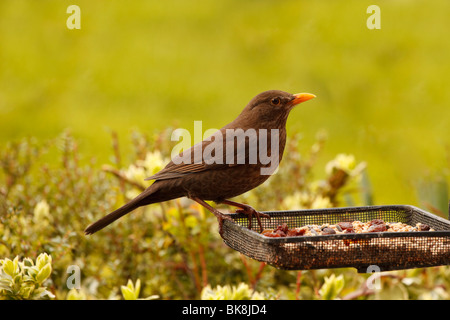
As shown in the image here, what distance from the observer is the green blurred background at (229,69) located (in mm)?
7020

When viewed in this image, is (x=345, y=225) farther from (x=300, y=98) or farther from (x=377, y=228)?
(x=300, y=98)

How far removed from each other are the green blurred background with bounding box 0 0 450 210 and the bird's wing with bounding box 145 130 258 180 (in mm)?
3779

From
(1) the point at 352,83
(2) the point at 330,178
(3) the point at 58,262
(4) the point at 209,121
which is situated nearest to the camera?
(3) the point at 58,262

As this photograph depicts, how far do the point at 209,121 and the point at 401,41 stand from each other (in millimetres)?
2887

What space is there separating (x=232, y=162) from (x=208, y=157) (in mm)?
163

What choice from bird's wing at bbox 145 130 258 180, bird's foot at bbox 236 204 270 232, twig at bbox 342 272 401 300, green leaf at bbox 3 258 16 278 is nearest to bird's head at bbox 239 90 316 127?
bird's wing at bbox 145 130 258 180

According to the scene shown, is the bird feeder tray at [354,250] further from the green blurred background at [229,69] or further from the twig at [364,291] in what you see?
the green blurred background at [229,69]

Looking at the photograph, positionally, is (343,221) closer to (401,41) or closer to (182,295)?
(182,295)

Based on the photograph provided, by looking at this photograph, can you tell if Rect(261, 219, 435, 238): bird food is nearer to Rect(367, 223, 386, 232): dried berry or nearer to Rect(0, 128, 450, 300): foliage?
Rect(367, 223, 386, 232): dried berry

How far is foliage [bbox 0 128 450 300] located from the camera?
351 cm

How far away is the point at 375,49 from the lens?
766 centimetres

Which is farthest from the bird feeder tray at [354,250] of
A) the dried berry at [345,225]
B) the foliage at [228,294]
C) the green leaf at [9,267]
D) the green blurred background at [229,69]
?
the green blurred background at [229,69]
